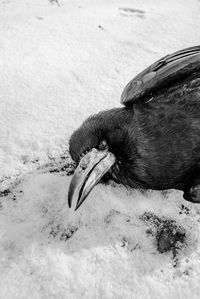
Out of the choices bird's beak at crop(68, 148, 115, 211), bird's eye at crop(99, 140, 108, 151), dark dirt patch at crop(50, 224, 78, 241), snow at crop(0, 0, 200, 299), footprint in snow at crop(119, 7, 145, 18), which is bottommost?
dark dirt patch at crop(50, 224, 78, 241)

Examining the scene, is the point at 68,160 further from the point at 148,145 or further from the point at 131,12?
the point at 131,12

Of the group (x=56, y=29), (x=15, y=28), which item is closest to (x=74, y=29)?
(x=56, y=29)

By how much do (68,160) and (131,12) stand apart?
2.65 metres

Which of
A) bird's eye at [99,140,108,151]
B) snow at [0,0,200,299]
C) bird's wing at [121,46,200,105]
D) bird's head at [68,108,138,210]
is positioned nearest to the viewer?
snow at [0,0,200,299]

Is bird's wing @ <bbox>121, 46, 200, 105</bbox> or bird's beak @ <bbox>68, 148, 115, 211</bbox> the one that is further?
bird's wing @ <bbox>121, 46, 200, 105</bbox>

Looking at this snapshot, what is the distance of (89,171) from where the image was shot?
2.23 metres

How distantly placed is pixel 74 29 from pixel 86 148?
2424 millimetres

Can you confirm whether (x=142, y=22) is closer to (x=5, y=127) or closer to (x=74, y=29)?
(x=74, y=29)

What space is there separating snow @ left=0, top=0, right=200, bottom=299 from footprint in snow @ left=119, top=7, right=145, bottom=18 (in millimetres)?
13

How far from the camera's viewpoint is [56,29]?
14.0 ft

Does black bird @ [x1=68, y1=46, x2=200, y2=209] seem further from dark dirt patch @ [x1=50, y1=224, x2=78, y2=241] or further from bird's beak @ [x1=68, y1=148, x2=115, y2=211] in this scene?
dark dirt patch @ [x1=50, y1=224, x2=78, y2=241]

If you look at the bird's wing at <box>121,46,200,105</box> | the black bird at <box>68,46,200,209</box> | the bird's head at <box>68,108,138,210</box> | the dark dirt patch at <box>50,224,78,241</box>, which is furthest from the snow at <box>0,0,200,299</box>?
the bird's wing at <box>121,46,200,105</box>

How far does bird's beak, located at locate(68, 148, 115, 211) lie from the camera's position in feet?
7.09

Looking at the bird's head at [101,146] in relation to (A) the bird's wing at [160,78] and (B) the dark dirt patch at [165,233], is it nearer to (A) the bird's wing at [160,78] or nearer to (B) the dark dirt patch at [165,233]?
(A) the bird's wing at [160,78]
